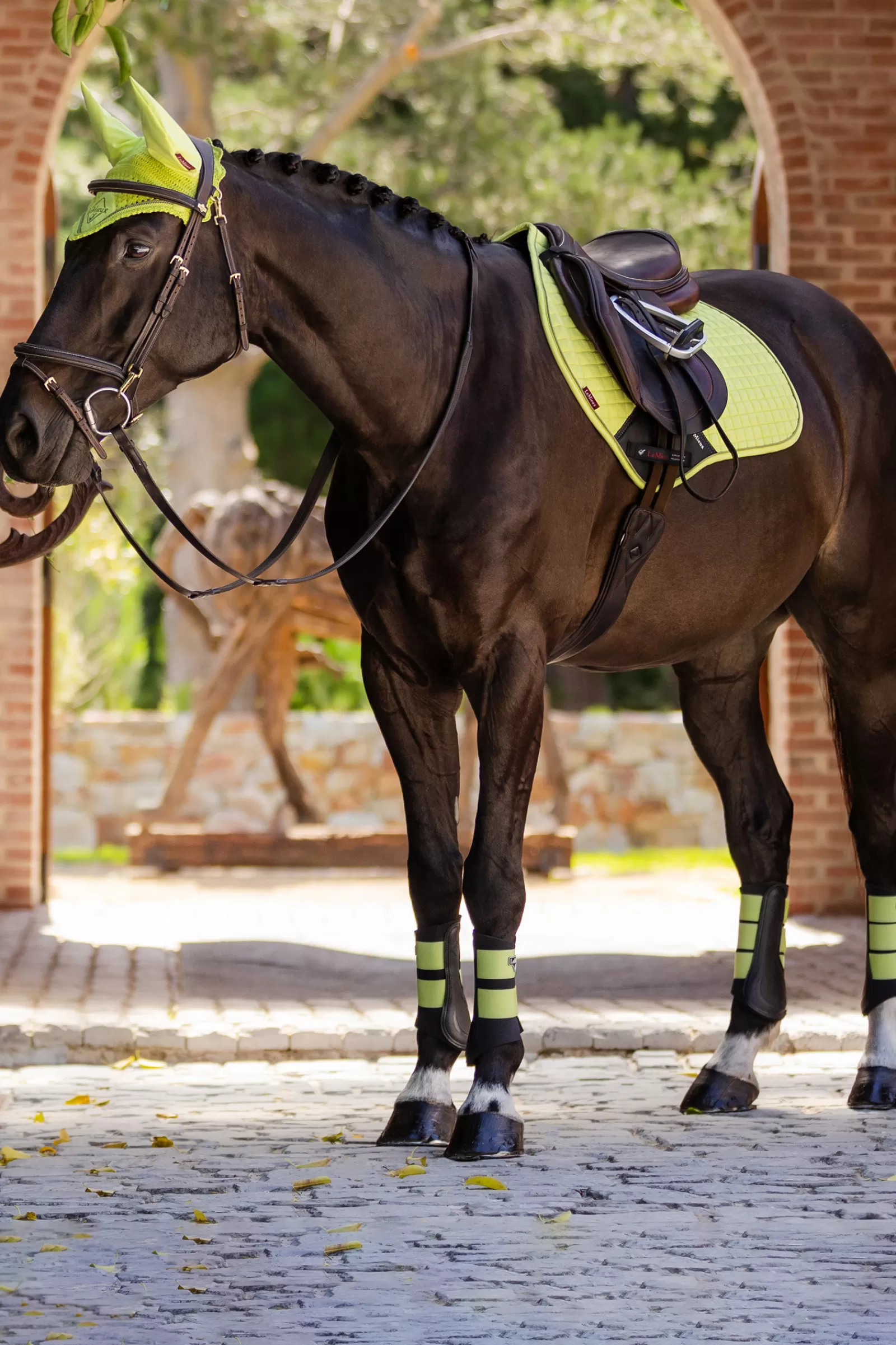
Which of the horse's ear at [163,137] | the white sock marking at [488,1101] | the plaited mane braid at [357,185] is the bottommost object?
the white sock marking at [488,1101]

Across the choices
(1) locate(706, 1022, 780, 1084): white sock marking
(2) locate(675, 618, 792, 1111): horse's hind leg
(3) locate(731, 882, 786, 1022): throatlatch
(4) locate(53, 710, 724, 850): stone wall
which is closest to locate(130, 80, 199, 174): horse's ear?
(2) locate(675, 618, 792, 1111): horse's hind leg

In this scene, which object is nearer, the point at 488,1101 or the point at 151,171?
the point at 151,171

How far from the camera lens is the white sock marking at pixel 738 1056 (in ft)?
16.3

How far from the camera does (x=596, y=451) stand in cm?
437

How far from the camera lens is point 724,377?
4.76m

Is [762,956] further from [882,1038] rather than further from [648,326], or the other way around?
[648,326]

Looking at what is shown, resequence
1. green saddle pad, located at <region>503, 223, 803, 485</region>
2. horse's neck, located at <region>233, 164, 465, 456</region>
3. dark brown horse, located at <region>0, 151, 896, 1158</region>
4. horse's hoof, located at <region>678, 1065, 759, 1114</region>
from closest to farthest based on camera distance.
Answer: dark brown horse, located at <region>0, 151, 896, 1158</region> → horse's neck, located at <region>233, 164, 465, 456</region> → green saddle pad, located at <region>503, 223, 803, 485</region> → horse's hoof, located at <region>678, 1065, 759, 1114</region>

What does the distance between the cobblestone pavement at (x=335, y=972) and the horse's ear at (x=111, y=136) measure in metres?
3.08

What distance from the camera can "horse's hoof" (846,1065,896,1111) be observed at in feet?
16.1

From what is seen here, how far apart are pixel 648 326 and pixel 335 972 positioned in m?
3.91

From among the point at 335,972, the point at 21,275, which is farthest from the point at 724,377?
the point at 21,275

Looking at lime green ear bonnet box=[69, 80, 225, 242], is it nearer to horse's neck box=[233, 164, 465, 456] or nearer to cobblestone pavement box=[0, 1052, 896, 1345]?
horse's neck box=[233, 164, 465, 456]

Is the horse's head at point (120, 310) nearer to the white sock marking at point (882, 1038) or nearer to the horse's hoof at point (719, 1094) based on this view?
the horse's hoof at point (719, 1094)

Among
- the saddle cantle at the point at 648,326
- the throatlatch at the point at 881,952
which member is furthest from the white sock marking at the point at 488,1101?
the saddle cantle at the point at 648,326
